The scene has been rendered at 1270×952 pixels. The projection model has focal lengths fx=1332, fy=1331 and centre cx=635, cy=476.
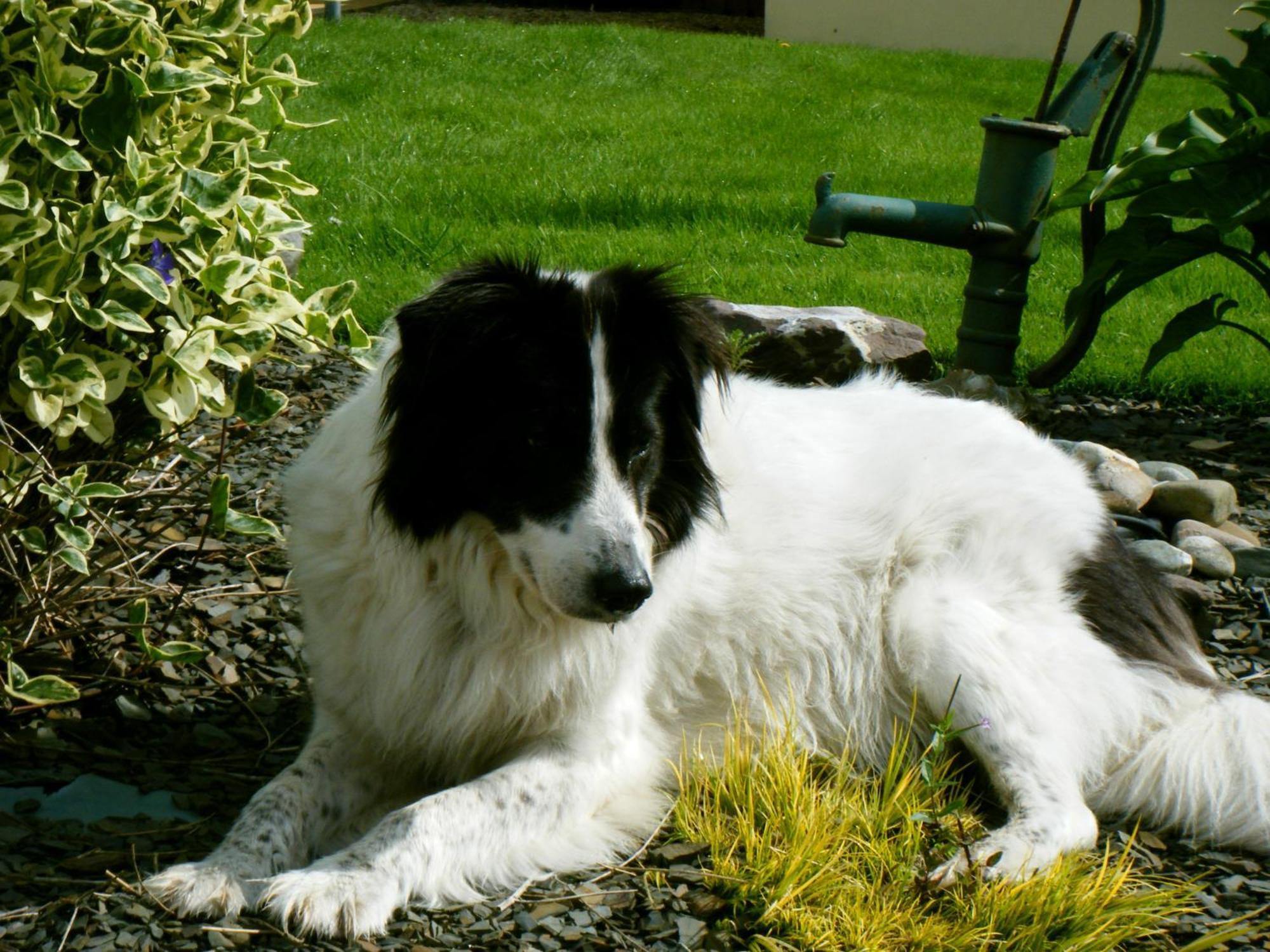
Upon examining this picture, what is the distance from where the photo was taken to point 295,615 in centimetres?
373

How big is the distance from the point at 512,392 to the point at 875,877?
4.09 feet

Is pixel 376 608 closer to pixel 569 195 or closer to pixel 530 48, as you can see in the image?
pixel 569 195

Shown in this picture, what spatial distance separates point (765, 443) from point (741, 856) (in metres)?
1.11

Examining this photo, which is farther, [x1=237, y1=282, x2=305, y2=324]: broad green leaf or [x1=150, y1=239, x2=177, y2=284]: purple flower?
[x1=237, y1=282, x2=305, y2=324]: broad green leaf

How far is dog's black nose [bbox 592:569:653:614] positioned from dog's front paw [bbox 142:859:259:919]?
0.88 meters

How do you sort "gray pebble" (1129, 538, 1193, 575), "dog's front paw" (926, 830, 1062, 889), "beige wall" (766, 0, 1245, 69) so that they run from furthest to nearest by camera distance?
1. "beige wall" (766, 0, 1245, 69)
2. "gray pebble" (1129, 538, 1193, 575)
3. "dog's front paw" (926, 830, 1062, 889)

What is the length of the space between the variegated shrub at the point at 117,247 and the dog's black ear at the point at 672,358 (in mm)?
826

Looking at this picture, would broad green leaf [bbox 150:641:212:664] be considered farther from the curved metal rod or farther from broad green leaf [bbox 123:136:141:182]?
the curved metal rod

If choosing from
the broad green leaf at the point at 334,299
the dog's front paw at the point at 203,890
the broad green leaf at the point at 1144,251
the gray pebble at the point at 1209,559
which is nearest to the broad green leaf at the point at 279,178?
the broad green leaf at the point at 334,299

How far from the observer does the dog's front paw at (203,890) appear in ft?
8.27

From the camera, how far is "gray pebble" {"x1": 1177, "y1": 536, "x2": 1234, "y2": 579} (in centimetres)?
437

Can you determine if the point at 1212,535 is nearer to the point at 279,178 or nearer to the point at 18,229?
the point at 279,178

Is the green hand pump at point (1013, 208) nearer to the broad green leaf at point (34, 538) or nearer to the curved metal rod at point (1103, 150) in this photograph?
the curved metal rod at point (1103, 150)

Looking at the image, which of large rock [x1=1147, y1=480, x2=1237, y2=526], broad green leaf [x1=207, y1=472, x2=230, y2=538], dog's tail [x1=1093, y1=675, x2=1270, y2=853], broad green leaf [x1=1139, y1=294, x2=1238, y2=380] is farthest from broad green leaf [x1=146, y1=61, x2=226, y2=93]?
broad green leaf [x1=1139, y1=294, x2=1238, y2=380]
